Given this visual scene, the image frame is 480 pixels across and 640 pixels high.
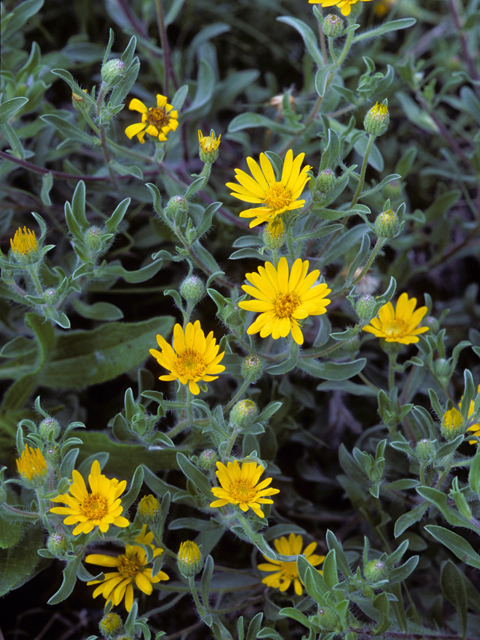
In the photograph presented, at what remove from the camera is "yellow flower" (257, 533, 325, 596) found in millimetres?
1709

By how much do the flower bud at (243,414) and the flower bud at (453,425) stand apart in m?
0.50

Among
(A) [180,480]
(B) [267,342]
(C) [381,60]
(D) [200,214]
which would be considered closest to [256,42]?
(C) [381,60]

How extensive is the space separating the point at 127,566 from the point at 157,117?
4.14ft

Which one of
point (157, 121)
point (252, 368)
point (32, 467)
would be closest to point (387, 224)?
point (252, 368)

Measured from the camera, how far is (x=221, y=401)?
210 cm

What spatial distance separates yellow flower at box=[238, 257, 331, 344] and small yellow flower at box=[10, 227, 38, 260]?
0.59 m

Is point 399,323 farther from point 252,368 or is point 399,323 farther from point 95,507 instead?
point 95,507

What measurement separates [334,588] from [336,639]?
44 cm

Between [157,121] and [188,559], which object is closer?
[188,559]

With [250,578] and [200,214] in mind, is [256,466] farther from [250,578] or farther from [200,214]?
[200,214]

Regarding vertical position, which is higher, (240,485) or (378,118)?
(378,118)

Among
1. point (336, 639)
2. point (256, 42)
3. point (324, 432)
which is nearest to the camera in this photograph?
point (336, 639)

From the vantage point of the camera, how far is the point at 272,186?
1608 millimetres

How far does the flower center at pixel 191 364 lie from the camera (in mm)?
1516
